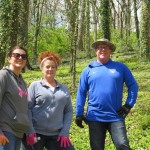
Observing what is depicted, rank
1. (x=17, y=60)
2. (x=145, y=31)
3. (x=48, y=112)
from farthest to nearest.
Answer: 1. (x=145, y=31)
2. (x=48, y=112)
3. (x=17, y=60)

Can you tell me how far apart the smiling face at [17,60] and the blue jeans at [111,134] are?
5.96 ft

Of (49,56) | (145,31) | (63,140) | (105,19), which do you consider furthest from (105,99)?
(105,19)

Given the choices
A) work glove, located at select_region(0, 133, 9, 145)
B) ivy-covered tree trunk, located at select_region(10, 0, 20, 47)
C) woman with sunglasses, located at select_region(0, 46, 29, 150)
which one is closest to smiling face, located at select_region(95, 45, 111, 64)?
woman with sunglasses, located at select_region(0, 46, 29, 150)

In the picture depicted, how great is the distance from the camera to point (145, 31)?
25891 millimetres

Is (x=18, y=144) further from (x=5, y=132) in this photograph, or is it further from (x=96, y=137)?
(x=96, y=137)

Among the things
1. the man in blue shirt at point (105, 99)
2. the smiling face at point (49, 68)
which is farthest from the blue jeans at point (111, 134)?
the smiling face at point (49, 68)

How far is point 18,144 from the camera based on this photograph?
Answer: 5.05 m

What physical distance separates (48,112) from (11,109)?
2.18 ft

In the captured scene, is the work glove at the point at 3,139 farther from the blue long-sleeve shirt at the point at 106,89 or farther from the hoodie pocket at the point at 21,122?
the blue long-sleeve shirt at the point at 106,89

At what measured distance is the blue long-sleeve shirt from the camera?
6102 mm

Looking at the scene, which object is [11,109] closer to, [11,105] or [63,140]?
[11,105]

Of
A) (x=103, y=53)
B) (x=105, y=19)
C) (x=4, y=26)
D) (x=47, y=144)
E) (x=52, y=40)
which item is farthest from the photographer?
(x=52, y=40)

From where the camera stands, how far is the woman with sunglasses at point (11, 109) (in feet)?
15.6

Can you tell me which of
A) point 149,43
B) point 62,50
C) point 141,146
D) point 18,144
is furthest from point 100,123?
point 62,50
